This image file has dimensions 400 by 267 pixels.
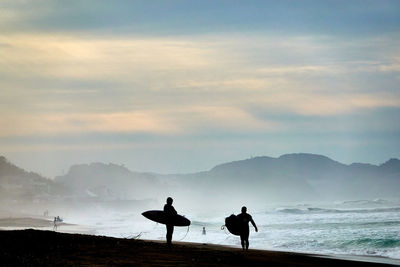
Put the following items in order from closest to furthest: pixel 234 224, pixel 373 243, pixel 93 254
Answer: pixel 93 254 < pixel 234 224 < pixel 373 243

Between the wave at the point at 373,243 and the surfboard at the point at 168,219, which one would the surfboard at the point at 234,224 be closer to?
the surfboard at the point at 168,219

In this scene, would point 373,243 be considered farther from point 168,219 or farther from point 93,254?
point 93,254

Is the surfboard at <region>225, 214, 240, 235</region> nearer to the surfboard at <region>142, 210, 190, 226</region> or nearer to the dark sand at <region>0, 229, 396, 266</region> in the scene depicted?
the surfboard at <region>142, 210, 190, 226</region>

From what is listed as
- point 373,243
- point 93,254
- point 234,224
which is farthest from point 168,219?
point 373,243

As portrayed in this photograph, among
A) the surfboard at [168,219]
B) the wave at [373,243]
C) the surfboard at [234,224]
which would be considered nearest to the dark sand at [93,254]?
the surfboard at [168,219]

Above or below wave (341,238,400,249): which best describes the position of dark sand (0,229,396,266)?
below

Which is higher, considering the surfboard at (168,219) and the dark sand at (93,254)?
the surfboard at (168,219)

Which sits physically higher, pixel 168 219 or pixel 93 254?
pixel 168 219

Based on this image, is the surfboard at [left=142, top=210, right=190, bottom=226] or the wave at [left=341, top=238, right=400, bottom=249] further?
the wave at [left=341, top=238, right=400, bottom=249]

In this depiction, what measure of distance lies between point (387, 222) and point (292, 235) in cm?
1281

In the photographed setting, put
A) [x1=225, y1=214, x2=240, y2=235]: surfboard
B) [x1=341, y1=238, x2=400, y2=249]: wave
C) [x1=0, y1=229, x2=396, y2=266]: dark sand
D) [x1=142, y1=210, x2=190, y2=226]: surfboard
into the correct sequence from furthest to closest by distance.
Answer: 1. [x1=341, y1=238, x2=400, y2=249]: wave
2. [x1=225, y1=214, x2=240, y2=235]: surfboard
3. [x1=142, y1=210, x2=190, y2=226]: surfboard
4. [x1=0, y1=229, x2=396, y2=266]: dark sand

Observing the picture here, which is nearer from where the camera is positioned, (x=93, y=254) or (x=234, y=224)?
(x=93, y=254)

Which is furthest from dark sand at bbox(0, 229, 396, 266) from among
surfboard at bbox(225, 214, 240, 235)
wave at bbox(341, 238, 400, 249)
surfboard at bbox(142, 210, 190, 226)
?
wave at bbox(341, 238, 400, 249)

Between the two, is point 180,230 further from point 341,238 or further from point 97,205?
point 97,205
